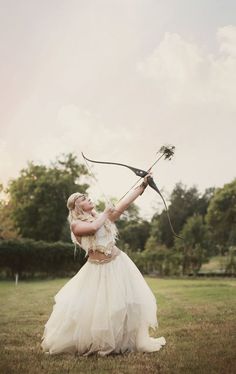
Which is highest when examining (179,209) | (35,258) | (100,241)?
(179,209)

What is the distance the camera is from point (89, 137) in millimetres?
12938

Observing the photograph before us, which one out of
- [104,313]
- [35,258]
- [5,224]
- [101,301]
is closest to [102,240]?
[101,301]

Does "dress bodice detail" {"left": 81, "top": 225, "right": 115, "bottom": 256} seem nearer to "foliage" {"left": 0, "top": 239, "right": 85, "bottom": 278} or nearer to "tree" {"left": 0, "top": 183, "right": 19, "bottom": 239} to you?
"foliage" {"left": 0, "top": 239, "right": 85, "bottom": 278}

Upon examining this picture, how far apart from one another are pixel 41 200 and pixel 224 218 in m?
14.0

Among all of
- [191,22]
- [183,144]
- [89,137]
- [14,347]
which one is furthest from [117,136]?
[14,347]

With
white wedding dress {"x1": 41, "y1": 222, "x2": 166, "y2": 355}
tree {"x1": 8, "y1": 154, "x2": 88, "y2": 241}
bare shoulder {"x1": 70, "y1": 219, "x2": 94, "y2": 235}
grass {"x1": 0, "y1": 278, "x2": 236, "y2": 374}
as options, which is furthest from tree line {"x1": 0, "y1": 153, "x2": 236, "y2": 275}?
bare shoulder {"x1": 70, "y1": 219, "x2": 94, "y2": 235}

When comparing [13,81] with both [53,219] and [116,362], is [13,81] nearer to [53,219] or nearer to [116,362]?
[116,362]

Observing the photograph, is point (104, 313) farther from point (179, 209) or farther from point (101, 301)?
point (179, 209)

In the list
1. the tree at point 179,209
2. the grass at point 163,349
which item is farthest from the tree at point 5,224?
the grass at point 163,349

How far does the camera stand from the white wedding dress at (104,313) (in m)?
4.60

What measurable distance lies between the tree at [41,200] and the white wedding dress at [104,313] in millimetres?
26601

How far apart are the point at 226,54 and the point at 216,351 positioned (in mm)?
6974

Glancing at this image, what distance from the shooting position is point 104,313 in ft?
15.1

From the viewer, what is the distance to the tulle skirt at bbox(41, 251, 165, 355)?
4598 mm
